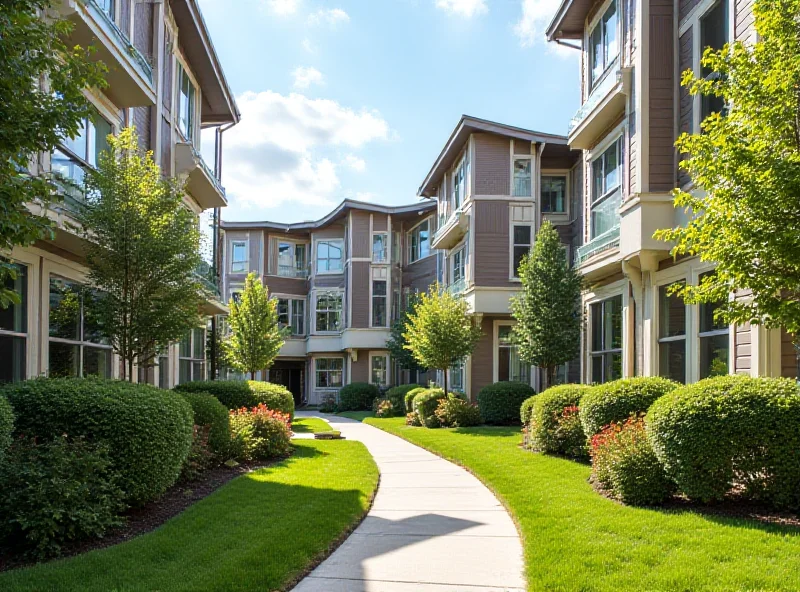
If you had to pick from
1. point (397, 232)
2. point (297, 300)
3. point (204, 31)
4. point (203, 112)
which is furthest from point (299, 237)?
point (204, 31)

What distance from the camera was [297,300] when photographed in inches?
1566

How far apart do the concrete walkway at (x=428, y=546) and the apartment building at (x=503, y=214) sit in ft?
42.7

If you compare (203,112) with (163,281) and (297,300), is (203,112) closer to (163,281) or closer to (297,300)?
(163,281)

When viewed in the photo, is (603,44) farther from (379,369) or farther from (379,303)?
(379,369)

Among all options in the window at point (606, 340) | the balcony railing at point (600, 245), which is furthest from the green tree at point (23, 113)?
the window at point (606, 340)

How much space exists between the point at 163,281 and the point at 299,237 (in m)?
28.9

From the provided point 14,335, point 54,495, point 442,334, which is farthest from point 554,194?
point 54,495

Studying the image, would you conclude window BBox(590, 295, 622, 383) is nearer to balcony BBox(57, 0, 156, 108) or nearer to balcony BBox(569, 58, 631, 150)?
balcony BBox(569, 58, 631, 150)

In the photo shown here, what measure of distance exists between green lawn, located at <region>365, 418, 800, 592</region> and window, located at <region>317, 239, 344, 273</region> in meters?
29.8

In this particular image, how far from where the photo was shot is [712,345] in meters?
11.0

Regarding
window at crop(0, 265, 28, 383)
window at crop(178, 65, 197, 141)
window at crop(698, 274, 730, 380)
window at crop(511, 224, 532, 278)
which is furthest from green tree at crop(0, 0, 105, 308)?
window at crop(511, 224, 532, 278)

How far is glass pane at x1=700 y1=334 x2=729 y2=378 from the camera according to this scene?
10.6m

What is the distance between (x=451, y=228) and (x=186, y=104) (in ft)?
33.1

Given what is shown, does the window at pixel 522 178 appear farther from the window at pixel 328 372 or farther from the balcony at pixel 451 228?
the window at pixel 328 372
